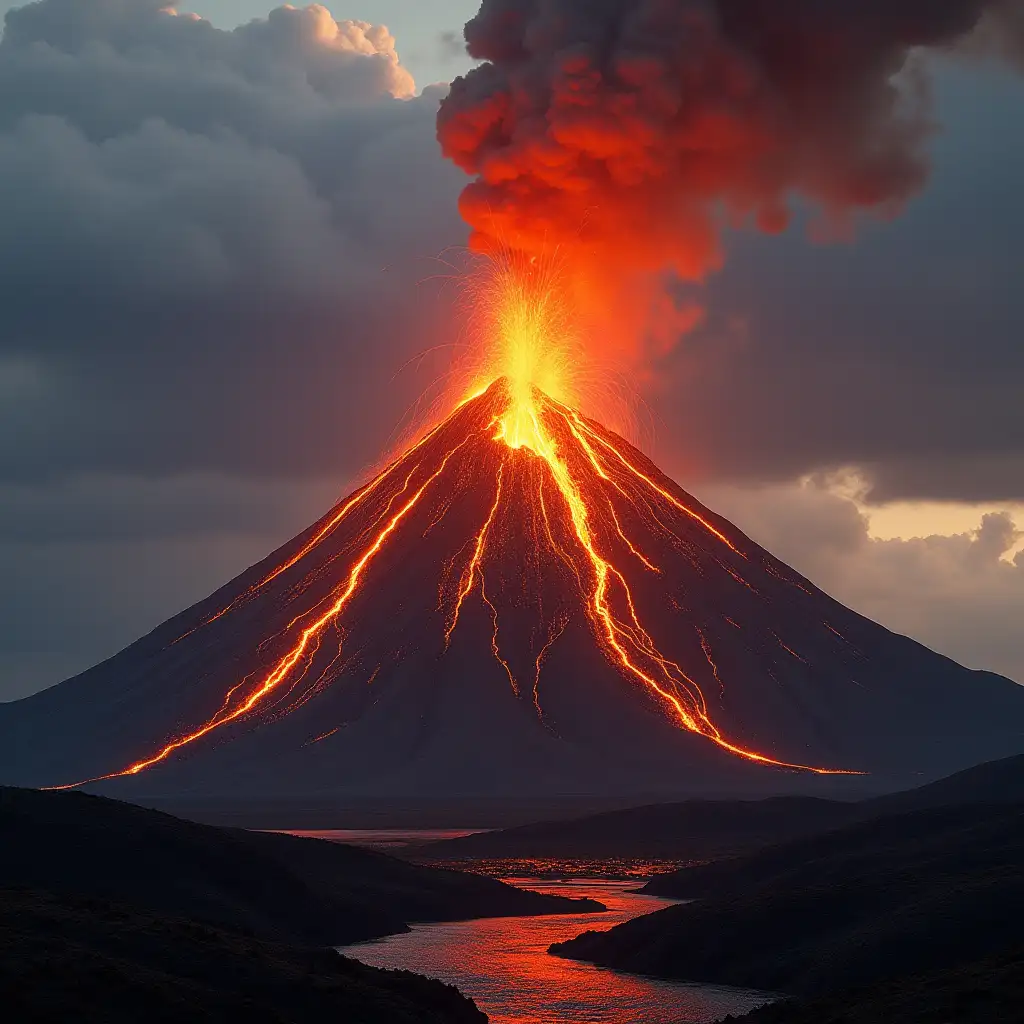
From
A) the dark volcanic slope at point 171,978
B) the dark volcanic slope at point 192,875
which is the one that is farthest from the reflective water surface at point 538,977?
the dark volcanic slope at point 171,978

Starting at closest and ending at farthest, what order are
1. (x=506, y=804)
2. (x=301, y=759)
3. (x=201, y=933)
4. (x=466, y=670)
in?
(x=201, y=933), (x=506, y=804), (x=301, y=759), (x=466, y=670)

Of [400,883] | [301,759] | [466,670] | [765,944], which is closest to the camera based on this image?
[765,944]

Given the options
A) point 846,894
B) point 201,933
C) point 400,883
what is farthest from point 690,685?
point 201,933

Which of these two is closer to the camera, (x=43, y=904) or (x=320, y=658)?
(x=43, y=904)

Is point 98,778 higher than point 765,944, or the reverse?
point 98,778

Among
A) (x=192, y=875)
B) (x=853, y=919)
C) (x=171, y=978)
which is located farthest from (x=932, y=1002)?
(x=192, y=875)

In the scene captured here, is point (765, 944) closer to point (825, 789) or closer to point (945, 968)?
point (945, 968)

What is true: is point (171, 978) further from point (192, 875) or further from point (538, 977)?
point (192, 875)
